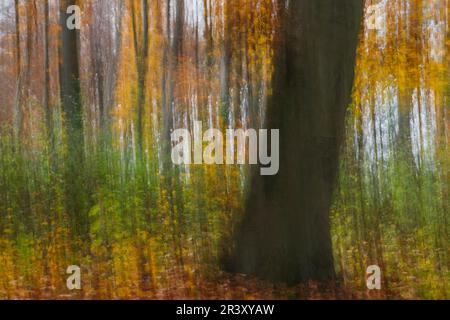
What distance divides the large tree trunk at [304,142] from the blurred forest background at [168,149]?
317 mm

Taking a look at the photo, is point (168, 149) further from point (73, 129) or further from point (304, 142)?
point (304, 142)

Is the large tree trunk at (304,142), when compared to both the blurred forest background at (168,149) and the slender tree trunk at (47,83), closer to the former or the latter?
the blurred forest background at (168,149)

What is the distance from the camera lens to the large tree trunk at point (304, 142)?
5.56m

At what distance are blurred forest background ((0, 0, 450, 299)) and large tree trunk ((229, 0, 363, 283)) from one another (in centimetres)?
32

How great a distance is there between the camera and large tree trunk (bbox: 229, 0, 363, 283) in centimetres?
556

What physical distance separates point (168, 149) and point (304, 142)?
1639 mm

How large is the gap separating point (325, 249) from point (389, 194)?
3.54ft

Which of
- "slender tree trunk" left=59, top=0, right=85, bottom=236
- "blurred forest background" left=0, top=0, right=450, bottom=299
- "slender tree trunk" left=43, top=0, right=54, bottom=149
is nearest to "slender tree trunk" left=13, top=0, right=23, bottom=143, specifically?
"blurred forest background" left=0, top=0, right=450, bottom=299

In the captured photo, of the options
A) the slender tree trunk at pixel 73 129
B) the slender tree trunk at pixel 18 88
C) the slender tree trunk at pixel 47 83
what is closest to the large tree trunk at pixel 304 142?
the slender tree trunk at pixel 73 129

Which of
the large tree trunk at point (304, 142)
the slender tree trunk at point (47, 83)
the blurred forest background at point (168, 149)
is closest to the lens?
the large tree trunk at point (304, 142)

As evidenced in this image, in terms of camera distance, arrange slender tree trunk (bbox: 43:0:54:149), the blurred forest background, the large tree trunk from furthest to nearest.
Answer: slender tree trunk (bbox: 43:0:54:149) < the blurred forest background < the large tree trunk

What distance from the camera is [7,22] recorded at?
620 centimetres

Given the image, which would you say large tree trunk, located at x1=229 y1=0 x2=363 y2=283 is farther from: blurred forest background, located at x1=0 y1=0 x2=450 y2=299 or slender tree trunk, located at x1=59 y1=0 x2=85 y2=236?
slender tree trunk, located at x1=59 y1=0 x2=85 y2=236
